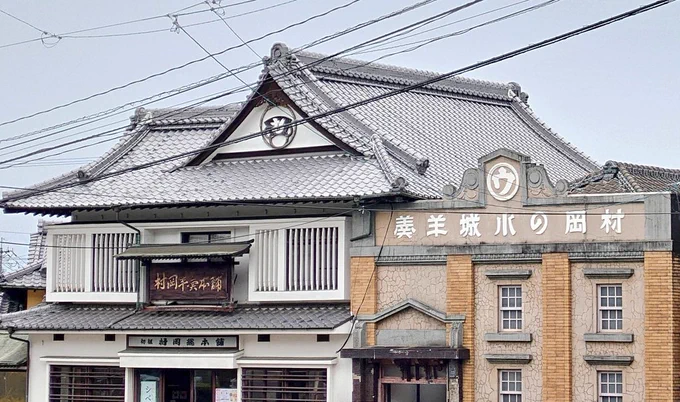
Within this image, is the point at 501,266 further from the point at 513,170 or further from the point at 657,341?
the point at 657,341

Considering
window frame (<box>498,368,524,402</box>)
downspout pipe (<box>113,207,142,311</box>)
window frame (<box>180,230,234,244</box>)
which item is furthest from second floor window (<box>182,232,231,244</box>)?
window frame (<box>498,368,524,402</box>)

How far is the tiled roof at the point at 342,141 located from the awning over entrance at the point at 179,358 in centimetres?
424

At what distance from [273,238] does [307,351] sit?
10.9ft

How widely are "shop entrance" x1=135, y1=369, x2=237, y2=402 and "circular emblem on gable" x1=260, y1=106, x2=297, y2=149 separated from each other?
22.4ft

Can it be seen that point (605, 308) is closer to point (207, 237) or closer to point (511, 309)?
point (511, 309)

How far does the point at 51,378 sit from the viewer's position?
3725cm

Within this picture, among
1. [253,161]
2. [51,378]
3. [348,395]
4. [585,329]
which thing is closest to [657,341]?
[585,329]

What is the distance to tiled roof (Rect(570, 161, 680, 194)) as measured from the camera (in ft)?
108

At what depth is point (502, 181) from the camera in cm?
3144

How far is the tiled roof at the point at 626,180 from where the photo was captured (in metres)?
33.0

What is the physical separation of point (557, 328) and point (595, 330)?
0.91m

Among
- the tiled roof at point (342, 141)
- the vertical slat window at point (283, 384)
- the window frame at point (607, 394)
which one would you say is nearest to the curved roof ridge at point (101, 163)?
the tiled roof at point (342, 141)

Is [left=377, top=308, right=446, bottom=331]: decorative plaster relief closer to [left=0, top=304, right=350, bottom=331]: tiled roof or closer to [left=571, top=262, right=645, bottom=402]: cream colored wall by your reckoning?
[left=0, top=304, right=350, bottom=331]: tiled roof

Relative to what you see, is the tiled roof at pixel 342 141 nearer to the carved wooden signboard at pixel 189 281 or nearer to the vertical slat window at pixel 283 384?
the carved wooden signboard at pixel 189 281
